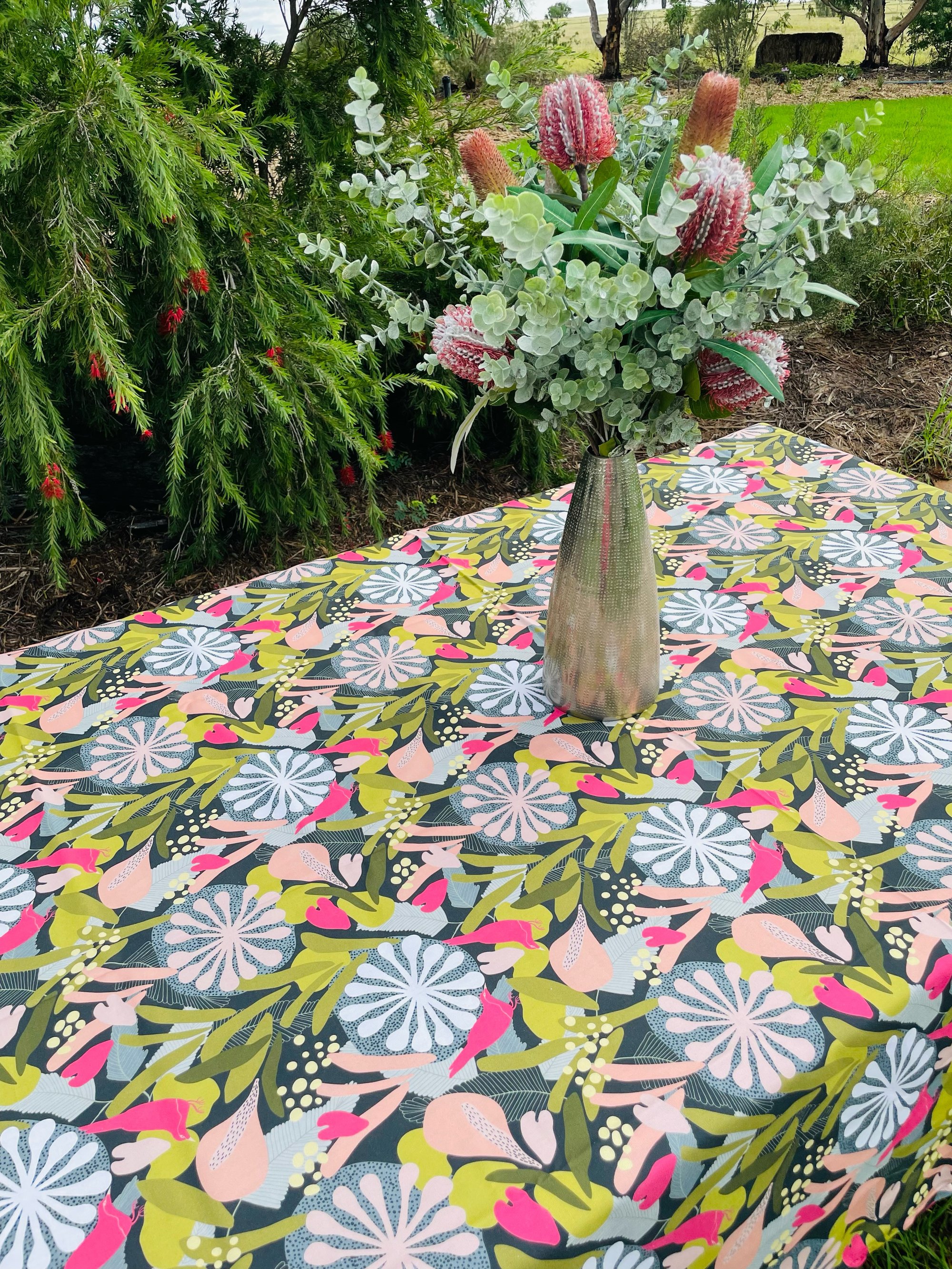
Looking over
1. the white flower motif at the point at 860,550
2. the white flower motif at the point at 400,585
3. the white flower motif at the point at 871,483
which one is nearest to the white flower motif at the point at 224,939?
the white flower motif at the point at 400,585

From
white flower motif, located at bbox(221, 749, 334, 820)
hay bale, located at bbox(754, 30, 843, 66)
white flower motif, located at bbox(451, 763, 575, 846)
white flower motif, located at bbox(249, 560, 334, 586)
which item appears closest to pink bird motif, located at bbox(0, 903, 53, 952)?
white flower motif, located at bbox(221, 749, 334, 820)

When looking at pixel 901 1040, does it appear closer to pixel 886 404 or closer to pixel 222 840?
pixel 222 840

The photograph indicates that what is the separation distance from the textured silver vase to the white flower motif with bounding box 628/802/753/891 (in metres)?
0.18

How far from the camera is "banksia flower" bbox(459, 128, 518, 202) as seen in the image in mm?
928

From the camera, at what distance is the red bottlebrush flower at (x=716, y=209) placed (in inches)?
30.8

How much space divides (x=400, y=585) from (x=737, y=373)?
0.69 metres

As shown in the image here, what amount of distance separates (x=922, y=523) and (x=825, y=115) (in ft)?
29.5

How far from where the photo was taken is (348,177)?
105 inches

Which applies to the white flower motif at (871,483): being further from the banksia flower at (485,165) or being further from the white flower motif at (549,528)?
the banksia flower at (485,165)

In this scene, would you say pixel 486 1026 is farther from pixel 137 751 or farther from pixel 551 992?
pixel 137 751

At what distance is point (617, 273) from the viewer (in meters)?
0.87

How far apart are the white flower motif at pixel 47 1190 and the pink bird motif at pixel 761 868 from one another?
62 centimetres

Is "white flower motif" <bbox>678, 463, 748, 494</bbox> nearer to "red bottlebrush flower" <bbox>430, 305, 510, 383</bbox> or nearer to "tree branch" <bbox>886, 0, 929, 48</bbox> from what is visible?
"red bottlebrush flower" <bbox>430, 305, 510, 383</bbox>

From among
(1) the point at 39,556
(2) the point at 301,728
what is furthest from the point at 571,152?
(1) the point at 39,556
